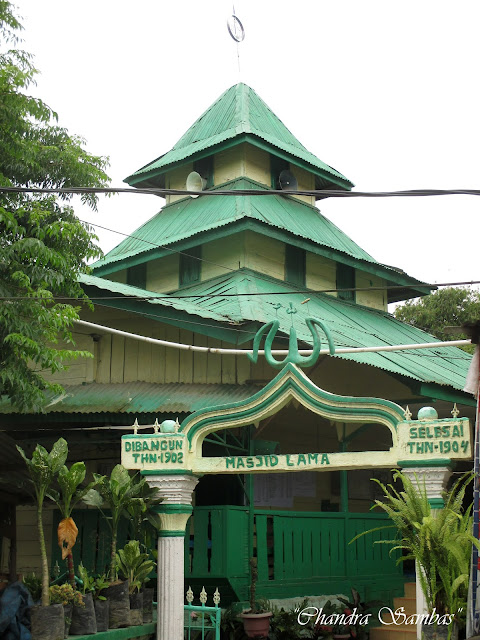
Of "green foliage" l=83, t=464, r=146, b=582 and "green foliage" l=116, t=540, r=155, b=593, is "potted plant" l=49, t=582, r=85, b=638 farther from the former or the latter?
"green foliage" l=116, t=540, r=155, b=593

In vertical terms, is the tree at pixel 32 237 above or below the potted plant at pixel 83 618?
above

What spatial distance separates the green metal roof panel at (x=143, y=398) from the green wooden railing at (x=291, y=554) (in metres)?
1.70

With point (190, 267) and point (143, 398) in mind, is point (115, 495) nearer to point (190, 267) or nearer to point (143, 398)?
point (143, 398)

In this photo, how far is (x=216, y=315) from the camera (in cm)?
1429

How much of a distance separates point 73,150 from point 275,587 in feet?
23.9

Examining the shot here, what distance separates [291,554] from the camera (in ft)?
45.3

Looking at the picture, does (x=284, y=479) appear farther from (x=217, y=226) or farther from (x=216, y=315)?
(x=217, y=226)

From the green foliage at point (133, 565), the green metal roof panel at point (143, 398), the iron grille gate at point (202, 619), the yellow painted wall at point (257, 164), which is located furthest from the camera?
the yellow painted wall at point (257, 164)

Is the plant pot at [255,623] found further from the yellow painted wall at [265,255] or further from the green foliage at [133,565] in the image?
the yellow painted wall at [265,255]

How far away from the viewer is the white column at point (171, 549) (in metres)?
10.8


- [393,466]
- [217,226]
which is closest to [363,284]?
[217,226]

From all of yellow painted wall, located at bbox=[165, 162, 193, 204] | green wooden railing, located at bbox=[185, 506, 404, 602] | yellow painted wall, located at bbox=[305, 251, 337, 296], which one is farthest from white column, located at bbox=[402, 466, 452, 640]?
yellow painted wall, located at bbox=[165, 162, 193, 204]

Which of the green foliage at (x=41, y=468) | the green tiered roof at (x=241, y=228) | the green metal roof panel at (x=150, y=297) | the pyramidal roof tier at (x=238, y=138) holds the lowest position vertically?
the green foliage at (x=41, y=468)

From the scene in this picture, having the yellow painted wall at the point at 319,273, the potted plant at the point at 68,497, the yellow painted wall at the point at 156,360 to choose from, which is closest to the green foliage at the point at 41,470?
the potted plant at the point at 68,497
